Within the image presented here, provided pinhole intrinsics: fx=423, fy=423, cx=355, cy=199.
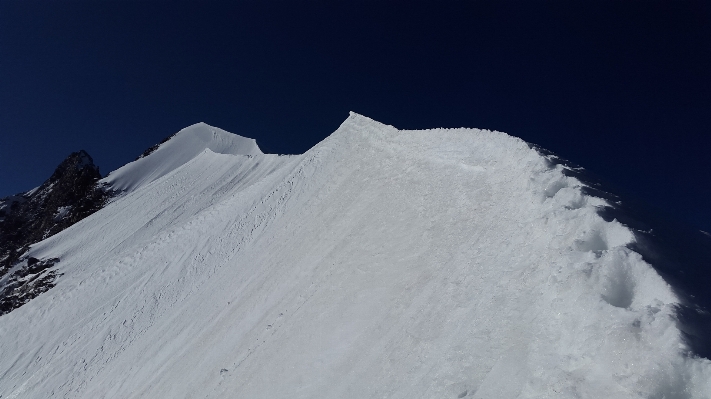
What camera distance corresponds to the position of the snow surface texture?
19.3ft

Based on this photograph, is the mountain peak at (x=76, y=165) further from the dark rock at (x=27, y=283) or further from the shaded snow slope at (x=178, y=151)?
the dark rock at (x=27, y=283)

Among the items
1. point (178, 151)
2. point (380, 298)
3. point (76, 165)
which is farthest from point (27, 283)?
point (380, 298)

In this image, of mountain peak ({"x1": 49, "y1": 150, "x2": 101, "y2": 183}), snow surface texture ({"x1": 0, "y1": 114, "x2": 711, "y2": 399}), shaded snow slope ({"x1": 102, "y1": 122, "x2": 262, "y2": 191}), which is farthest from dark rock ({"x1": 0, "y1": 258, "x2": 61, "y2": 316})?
mountain peak ({"x1": 49, "y1": 150, "x2": 101, "y2": 183})

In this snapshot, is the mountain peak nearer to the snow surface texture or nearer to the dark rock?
the dark rock

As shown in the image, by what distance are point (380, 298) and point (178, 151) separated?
72656mm

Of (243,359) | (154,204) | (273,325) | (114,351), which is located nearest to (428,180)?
(273,325)

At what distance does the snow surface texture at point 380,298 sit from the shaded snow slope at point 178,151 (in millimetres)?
41803

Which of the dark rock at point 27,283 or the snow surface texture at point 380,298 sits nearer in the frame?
the snow surface texture at point 380,298

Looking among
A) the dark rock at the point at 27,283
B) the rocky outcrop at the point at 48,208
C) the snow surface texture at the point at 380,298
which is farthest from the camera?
the rocky outcrop at the point at 48,208

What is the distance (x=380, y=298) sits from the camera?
475 inches

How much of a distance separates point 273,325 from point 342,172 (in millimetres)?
14296

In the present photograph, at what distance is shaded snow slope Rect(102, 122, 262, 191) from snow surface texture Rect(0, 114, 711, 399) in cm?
4180

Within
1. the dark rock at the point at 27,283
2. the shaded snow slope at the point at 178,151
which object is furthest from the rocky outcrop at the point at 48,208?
the shaded snow slope at the point at 178,151

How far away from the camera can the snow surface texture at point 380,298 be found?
232 inches
